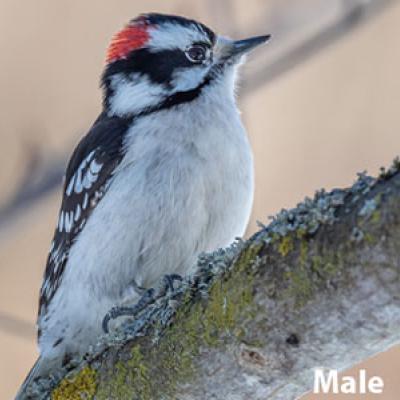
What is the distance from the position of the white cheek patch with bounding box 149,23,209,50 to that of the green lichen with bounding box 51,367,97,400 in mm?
1758

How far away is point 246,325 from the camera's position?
7.98 feet

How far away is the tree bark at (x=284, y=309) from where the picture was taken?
2.13m

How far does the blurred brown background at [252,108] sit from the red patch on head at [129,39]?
1031mm

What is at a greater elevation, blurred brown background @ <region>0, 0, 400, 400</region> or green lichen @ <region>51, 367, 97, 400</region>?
blurred brown background @ <region>0, 0, 400, 400</region>

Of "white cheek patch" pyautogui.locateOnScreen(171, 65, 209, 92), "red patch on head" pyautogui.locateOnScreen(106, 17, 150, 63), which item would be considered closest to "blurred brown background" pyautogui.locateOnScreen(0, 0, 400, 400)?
"red patch on head" pyautogui.locateOnScreen(106, 17, 150, 63)

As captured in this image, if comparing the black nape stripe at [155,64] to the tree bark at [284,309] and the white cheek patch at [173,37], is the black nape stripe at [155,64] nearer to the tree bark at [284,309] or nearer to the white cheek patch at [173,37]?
the white cheek patch at [173,37]

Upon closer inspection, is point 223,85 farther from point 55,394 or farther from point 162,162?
point 55,394

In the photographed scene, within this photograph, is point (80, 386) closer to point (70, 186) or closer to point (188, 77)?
point (70, 186)

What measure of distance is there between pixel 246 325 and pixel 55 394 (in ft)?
3.75

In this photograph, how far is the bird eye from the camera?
4395mm

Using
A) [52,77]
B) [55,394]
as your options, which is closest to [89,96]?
[52,77]

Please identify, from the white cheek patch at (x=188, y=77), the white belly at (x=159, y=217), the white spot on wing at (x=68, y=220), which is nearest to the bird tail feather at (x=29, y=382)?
the white belly at (x=159, y=217)

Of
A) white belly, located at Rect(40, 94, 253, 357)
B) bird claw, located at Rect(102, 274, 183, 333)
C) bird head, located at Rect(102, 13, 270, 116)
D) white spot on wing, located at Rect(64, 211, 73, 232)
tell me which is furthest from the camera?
bird head, located at Rect(102, 13, 270, 116)

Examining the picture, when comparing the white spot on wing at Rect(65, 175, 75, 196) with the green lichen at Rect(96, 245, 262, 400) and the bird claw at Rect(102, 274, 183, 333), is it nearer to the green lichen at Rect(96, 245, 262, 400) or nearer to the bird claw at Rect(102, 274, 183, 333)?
the bird claw at Rect(102, 274, 183, 333)
